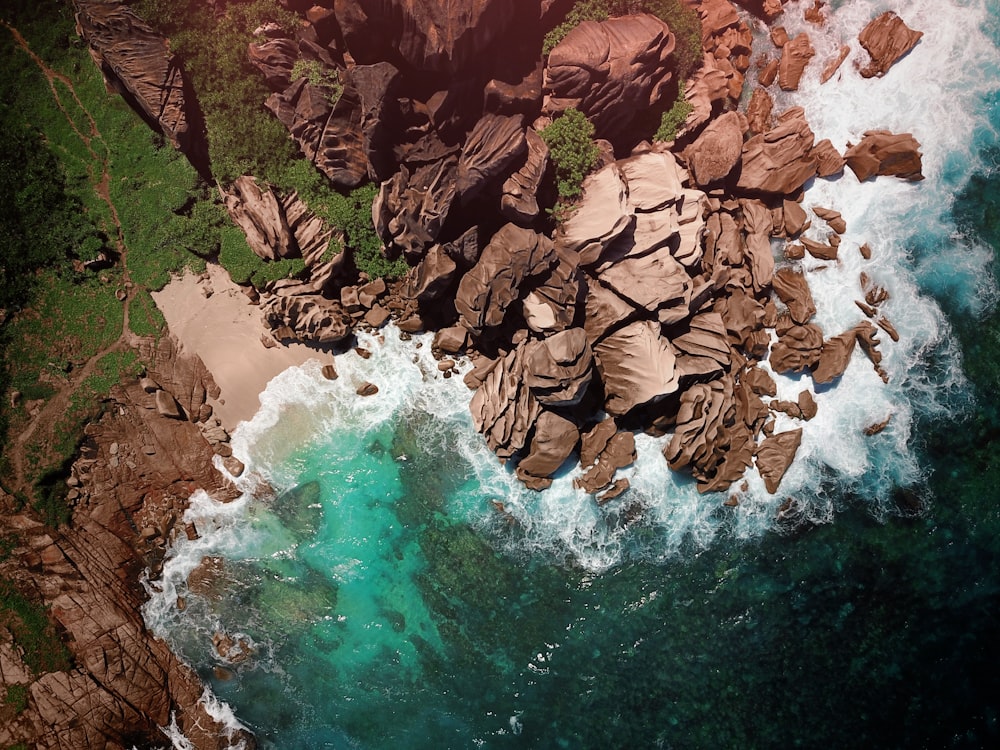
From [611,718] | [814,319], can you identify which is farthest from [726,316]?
[611,718]

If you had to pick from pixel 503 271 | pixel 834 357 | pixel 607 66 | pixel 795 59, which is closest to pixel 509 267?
pixel 503 271

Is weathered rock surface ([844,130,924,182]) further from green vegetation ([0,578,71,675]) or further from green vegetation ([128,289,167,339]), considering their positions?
green vegetation ([0,578,71,675])

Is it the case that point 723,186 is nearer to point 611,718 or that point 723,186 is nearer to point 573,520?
point 573,520

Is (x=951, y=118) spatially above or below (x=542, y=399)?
above

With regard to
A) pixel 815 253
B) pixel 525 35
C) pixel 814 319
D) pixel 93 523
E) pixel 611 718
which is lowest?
pixel 611 718

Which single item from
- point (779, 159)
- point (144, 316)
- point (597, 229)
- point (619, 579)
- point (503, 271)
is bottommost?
point (619, 579)

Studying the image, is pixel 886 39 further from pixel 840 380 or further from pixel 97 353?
pixel 97 353

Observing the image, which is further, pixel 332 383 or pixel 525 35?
pixel 332 383

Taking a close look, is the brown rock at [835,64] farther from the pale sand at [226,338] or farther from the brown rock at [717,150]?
the pale sand at [226,338]
